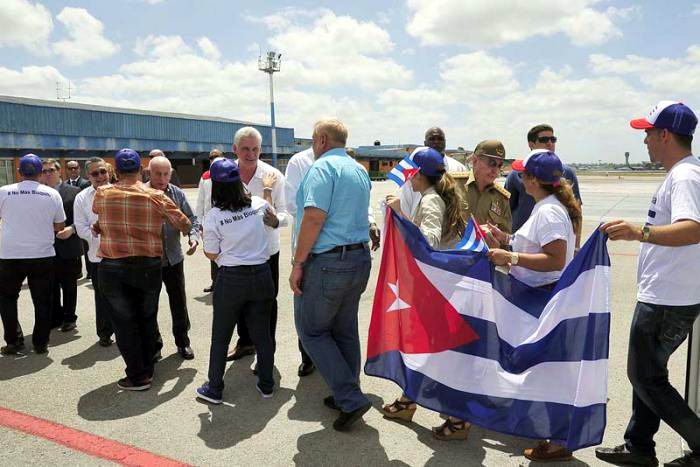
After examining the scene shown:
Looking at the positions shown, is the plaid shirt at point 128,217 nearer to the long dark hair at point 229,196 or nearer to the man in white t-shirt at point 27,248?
the long dark hair at point 229,196

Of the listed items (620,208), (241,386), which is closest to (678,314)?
(241,386)

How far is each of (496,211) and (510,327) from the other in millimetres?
1549

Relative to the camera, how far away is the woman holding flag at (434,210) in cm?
345

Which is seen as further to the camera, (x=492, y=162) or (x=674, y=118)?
(x=492, y=162)

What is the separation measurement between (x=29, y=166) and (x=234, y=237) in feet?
8.20

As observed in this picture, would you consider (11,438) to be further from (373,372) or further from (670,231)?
(670,231)

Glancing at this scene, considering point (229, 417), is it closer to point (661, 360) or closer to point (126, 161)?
point (126, 161)

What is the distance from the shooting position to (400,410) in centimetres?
355

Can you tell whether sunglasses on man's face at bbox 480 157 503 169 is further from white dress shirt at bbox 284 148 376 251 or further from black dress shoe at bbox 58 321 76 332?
black dress shoe at bbox 58 321 76 332

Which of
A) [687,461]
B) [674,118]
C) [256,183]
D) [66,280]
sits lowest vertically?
[687,461]

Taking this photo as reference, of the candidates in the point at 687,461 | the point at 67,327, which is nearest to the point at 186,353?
the point at 67,327

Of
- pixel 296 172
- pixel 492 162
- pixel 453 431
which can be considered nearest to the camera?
pixel 453 431

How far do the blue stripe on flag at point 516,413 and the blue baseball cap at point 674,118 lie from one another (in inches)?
61.1

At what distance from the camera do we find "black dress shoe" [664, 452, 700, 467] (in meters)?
2.78
